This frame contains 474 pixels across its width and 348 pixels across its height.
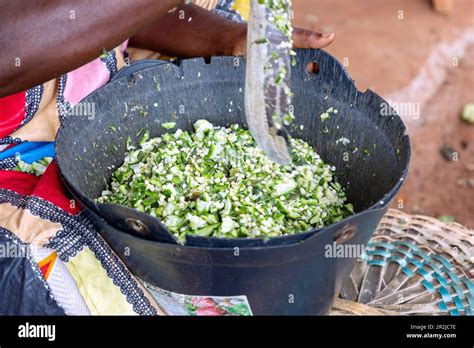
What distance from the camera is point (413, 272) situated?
6.80 ft

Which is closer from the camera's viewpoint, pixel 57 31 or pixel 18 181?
pixel 57 31

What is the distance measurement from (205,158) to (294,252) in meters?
0.55

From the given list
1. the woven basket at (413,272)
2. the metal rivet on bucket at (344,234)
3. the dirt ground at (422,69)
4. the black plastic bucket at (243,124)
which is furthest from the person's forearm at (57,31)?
the dirt ground at (422,69)

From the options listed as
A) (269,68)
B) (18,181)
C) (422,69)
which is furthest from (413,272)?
(422,69)

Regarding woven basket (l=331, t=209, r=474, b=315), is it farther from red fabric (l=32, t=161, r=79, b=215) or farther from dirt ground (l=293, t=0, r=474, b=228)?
dirt ground (l=293, t=0, r=474, b=228)

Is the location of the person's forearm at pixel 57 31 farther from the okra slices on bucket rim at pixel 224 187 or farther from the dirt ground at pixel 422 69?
the dirt ground at pixel 422 69

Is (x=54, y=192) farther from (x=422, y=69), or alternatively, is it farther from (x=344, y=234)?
(x=422, y=69)

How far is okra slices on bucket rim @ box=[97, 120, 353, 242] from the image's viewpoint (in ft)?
5.32

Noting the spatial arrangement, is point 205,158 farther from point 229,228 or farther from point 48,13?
point 48,13

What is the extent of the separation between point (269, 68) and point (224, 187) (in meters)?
0.40

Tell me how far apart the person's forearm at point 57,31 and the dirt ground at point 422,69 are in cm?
211

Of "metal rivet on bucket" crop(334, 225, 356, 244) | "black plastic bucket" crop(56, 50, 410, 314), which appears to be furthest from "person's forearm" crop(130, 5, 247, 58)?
"metal rivet on bucket" crop(334, 225, 356, 244)

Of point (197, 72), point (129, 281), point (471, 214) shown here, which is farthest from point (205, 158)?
point (471, 214)

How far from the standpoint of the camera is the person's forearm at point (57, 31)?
143cm
